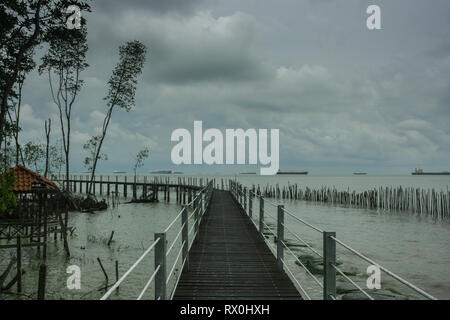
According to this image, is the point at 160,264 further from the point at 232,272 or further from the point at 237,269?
the point at 237,269

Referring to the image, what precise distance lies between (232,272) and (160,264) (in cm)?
258

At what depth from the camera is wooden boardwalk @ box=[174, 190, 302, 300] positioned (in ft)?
17.6

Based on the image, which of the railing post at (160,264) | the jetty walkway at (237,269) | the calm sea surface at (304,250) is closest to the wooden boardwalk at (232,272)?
the jetty walkway at (237,269)

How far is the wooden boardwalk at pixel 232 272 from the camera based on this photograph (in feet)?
17.6

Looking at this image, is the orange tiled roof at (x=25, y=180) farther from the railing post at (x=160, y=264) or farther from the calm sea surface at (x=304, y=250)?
the railing post at (x=160, y=264)

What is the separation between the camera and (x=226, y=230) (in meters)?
11.1

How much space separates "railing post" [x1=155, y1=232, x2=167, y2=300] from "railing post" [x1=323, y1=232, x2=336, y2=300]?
75.9 inches

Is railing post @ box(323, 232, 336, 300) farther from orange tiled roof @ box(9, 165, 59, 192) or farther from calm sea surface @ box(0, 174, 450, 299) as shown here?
orange tiled roof @ box(9, 165, 59, 192)

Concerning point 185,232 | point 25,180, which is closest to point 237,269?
point 185,232

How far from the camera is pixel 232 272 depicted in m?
6.43
